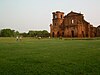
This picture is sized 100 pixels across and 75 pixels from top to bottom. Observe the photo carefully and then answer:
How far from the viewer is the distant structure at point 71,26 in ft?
212

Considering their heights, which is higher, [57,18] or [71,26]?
[57,18]

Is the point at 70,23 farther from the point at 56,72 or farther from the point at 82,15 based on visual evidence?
the point at 56,72

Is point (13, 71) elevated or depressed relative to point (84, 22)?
depressed

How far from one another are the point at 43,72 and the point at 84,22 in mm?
59379

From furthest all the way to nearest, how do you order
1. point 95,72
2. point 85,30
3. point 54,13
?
1. point 54,13
2. point 85,30
3. point 95,72

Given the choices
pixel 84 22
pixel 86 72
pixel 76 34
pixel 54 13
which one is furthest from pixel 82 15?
pixel 86 72

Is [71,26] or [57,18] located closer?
[71,26]

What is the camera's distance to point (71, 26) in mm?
67562

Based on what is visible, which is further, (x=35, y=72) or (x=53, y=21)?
(x=53, y=21)

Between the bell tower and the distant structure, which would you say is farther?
the bell tower

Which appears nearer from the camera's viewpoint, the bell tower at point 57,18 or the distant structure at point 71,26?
the distant structure at point 71,26

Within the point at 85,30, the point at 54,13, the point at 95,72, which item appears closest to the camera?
the point at 95,72

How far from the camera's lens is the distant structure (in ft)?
212

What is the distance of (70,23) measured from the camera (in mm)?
68125
